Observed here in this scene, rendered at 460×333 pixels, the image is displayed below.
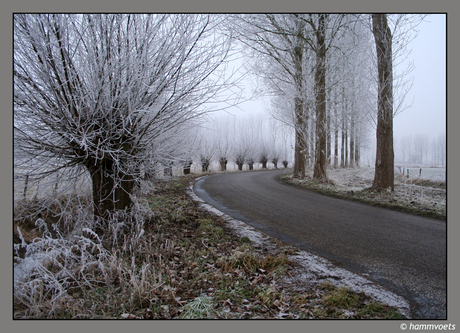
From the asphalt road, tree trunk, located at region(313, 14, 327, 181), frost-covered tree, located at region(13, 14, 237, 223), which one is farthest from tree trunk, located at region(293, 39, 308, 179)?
frost-covered tree, located at region(13, 14, 237, 223)

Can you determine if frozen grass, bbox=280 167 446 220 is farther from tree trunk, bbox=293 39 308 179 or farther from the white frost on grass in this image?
the white frost on grass

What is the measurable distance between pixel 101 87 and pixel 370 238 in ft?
15.2

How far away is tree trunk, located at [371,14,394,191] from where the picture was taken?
8453 mm

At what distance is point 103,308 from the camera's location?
2.52 meters

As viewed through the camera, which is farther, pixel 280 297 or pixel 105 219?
pixel 105 219

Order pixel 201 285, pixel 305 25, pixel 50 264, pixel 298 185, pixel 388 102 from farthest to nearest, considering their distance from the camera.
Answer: pixel 305 25 < pixel 298 185 < pixel 388 102 < pixel 50 264 < pixel 201 285

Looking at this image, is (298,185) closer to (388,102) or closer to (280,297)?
(388,102)

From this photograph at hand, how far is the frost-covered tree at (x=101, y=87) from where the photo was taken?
3496mm

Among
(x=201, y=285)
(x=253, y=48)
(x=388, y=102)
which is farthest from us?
(x=253, y=48)

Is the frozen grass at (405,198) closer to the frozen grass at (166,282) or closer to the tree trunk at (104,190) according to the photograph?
the frozen grass at (166,282)

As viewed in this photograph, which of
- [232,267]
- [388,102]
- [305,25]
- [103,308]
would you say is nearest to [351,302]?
[232,267]

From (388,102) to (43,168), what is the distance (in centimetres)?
918

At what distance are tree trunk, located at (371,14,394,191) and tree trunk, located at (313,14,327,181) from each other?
302 centimetres

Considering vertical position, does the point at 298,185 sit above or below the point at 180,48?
below
